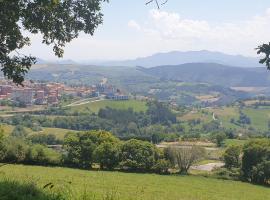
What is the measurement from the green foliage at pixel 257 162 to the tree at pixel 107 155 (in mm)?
21639

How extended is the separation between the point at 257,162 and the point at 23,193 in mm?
65240

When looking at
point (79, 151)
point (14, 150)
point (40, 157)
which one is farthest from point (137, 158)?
point (14, 150)

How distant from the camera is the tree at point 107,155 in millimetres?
67438

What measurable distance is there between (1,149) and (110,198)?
5628 cm

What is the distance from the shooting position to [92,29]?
50.2 feet

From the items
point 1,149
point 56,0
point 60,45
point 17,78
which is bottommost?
point 1,149

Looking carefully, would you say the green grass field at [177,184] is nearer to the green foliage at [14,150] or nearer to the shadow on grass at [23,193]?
the green foliage at [14,150]

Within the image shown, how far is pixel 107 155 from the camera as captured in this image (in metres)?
67.6

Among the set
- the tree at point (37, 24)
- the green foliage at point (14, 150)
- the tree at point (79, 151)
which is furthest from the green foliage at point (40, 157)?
the tree at point (37, 24)

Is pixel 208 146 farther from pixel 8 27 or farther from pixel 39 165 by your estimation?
pixel 8 27

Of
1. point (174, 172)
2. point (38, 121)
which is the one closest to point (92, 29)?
point (174, 172)

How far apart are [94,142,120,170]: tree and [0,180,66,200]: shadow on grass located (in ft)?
188

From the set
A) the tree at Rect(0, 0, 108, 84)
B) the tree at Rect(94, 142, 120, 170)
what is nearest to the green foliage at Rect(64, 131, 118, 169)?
the tree at Rect(94, 142, 120, 170)

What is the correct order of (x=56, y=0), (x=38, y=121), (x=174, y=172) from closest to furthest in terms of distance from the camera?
(x=56, y=0) < (x=174, y=172) < (x=38, y=121)
